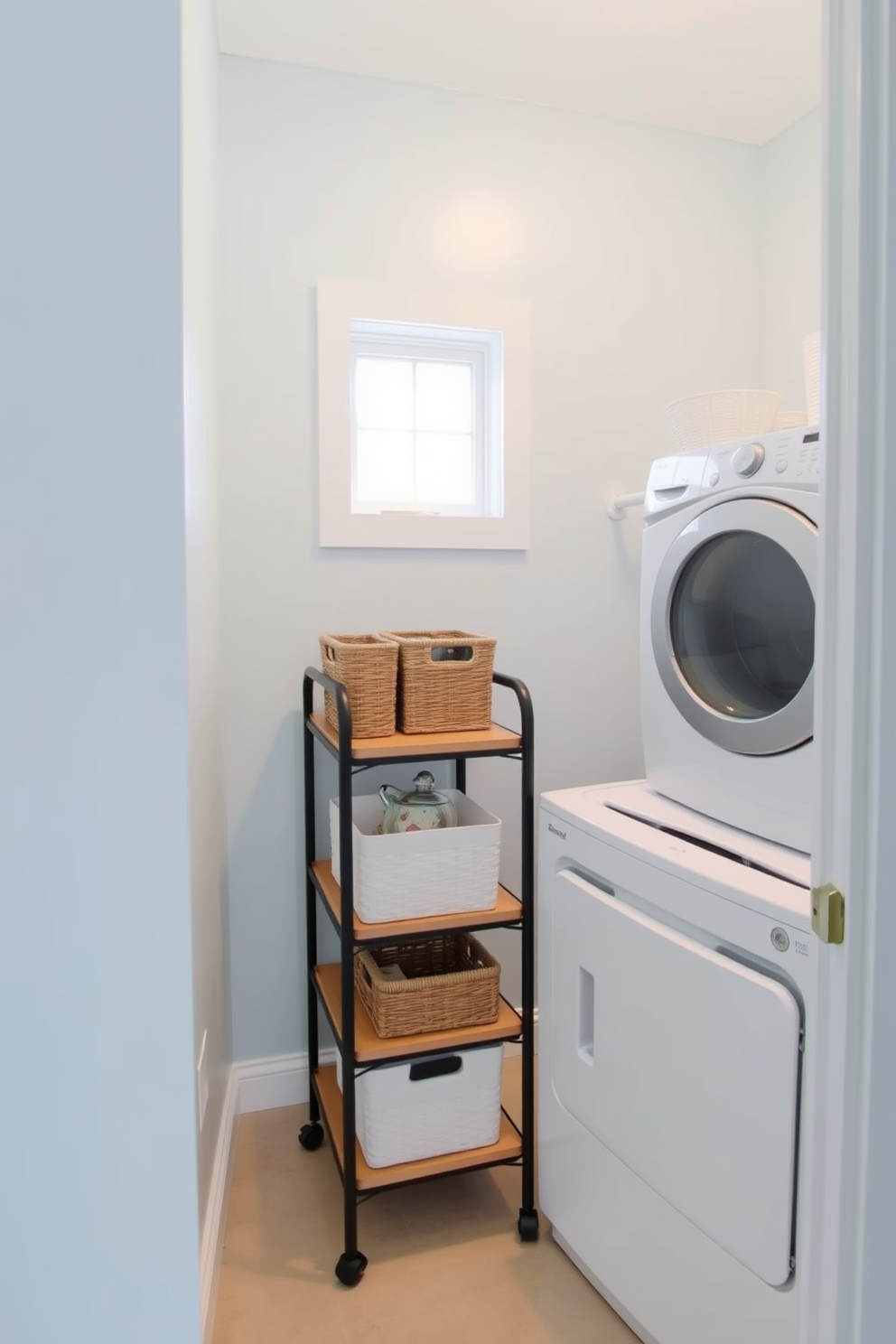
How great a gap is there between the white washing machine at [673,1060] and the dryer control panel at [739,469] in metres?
0.57

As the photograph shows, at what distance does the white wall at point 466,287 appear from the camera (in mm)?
2016

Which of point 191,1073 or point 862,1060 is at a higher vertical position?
point 862,1060

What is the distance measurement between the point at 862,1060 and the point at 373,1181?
1.18 metres

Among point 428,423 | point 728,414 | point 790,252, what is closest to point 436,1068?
point 728,414

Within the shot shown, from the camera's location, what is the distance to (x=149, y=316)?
→ 3.55 feet

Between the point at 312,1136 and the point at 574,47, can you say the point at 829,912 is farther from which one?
the point at 574,47

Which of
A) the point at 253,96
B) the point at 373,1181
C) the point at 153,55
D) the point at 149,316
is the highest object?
the point at 253,96

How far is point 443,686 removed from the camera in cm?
168

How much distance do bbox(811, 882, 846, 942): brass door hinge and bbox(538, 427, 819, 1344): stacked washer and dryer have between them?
0.20 metres

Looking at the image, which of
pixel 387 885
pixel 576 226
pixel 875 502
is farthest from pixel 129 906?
pixel 576 226

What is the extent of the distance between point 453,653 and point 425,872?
441mm

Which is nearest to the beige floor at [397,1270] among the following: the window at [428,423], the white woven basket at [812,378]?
the window at [428,423]

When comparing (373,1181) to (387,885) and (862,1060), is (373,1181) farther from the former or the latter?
(862,1060)

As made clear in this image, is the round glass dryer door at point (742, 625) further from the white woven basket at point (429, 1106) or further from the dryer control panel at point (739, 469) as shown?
the white woven basket at point (429, 1106)
